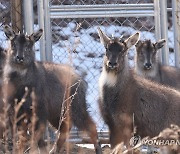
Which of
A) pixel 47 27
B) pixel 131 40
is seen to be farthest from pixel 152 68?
pixel 47 27

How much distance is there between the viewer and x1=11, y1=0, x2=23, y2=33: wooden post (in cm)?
1012

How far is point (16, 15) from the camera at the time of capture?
10.1 metres

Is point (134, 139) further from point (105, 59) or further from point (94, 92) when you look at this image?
point (94, 92)

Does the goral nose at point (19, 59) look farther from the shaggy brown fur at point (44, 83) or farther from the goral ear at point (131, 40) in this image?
the goral ear at point (131, 40)

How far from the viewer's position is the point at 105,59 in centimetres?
946

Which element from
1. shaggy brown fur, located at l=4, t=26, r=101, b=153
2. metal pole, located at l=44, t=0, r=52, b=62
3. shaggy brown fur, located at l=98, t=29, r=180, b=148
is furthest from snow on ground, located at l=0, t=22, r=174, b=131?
shaggy brown fur, located at l=98, t=29, r=180, b=148

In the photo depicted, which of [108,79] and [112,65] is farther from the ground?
[112,65]

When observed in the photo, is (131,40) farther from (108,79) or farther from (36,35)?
(36,35)

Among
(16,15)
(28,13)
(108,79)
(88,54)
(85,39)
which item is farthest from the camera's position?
(85,39)

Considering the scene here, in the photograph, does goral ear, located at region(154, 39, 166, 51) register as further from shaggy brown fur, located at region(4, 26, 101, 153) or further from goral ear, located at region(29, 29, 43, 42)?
goral ear, located at region(29, 29, 43, 42)

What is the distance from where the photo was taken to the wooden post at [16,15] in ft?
33.2

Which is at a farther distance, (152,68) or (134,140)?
(152,68)

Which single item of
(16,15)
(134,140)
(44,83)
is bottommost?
(134,140)

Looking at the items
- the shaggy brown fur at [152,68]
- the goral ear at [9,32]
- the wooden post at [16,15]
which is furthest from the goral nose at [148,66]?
the goral ear at [9,32]
